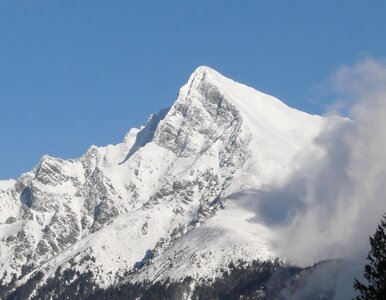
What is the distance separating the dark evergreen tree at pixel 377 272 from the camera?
83812mm

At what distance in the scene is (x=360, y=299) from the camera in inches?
3319

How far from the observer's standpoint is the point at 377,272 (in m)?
85.1

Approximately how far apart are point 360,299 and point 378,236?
5.46 m

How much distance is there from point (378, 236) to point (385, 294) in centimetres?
510

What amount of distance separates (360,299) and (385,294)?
88.3 inches

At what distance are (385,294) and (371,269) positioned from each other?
3112 mm

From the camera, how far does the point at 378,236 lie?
281 feet

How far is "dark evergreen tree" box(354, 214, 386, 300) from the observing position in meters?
83.8

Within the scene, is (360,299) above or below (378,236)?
below

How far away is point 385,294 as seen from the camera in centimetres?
8312

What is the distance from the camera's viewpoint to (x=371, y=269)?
281ft

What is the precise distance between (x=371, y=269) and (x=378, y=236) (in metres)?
2.79
